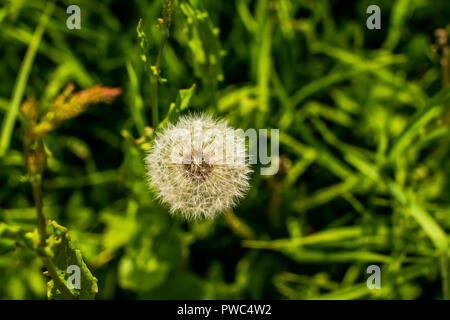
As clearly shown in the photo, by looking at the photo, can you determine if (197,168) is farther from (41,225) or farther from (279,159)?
(279,159)

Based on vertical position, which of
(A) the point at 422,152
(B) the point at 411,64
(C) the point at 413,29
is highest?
(C) the point at 413,29

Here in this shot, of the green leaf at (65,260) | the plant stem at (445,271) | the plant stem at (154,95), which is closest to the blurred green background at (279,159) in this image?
the plant stem at (445,271)

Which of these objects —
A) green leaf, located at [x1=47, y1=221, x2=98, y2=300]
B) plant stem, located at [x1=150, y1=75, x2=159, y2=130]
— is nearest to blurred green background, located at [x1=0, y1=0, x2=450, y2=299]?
plant stem, located at [x1=150, y1=75, x2=159, y2=130]

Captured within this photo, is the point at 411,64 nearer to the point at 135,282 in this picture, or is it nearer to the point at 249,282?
the point at 249,282

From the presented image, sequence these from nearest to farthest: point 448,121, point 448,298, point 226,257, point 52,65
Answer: point 448,298
point 448,121
point 226,257
point 52,65

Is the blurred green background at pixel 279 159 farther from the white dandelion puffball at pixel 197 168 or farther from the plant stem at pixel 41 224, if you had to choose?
the plant stem at pixel 41 224

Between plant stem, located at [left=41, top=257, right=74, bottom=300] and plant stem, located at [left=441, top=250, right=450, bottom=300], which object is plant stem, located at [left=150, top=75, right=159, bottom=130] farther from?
plant stem, located at [left=441, top=250, right=450, bottom=300]

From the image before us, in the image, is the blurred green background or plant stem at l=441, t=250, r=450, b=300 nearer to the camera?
plant stem at l=441, t=250, r=450, b=300
